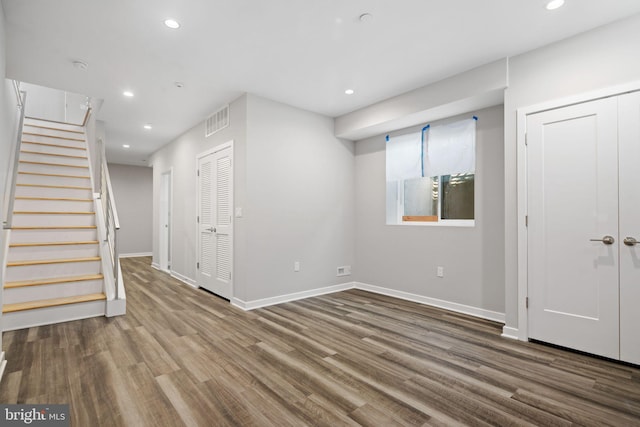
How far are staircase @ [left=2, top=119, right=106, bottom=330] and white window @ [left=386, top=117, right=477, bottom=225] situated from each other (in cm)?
398

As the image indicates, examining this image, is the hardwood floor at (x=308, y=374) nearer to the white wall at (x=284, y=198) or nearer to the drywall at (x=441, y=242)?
the drywall at (x=441, y=242)

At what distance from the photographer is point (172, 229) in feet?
20.3

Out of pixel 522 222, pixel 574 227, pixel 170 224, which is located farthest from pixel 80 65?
pixel 574 227

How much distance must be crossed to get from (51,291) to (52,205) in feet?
5.19

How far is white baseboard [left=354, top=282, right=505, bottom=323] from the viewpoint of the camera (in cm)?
340

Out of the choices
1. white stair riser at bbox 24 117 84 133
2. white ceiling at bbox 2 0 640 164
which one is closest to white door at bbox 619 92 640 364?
white ceiling at bbox 2 0 640 164

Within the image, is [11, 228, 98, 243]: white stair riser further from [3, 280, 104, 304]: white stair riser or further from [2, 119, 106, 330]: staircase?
[3, 280, 104, 304]: white stair riser

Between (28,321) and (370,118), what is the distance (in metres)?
4.51

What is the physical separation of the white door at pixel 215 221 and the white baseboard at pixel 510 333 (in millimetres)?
3149

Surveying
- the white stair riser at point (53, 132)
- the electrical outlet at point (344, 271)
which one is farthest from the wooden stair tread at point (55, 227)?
the electrical outlet at point (344, 271)

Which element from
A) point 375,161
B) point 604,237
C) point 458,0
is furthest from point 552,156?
point 375,161

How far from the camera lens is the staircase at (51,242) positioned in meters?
3.33

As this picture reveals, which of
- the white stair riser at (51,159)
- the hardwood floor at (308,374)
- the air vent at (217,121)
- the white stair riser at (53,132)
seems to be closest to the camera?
the hardwood floor at (308,374)

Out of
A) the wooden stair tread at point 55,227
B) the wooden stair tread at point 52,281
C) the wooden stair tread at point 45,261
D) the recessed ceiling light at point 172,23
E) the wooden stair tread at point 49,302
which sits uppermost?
the recessed ceiling light at point 172,23
